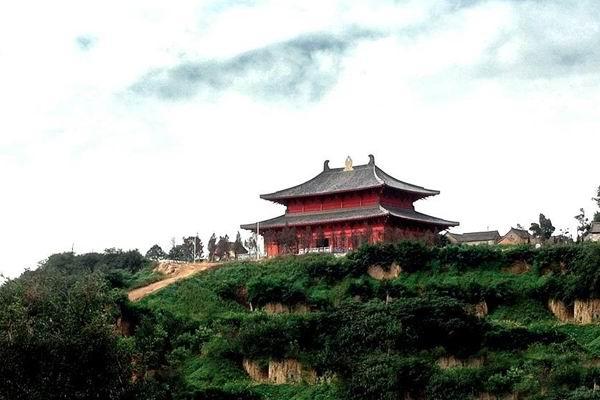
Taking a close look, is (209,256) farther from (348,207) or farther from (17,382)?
(17,382)

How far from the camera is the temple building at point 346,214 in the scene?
46625mm

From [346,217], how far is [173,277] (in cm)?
1002

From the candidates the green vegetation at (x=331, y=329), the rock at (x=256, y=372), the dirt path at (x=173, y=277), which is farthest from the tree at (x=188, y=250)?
the rock at (x=256, y=372)

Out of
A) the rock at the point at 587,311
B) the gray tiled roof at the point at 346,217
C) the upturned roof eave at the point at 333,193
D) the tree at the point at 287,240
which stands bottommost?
the rock at the point at 587,311

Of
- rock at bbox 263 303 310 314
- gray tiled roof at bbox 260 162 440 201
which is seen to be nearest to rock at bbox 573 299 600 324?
rock at bbox 263 303 310 314

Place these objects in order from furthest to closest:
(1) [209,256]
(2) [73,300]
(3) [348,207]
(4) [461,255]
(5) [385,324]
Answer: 1. (1) [209,256]
2. (3) [348,207]
3. (4) [461,255]
4. (5) [385,324]
5. (2) [73,300]

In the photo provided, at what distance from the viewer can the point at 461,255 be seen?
37781 mm

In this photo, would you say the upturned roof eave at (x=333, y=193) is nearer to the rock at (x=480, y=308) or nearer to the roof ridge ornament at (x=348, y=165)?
the roof ridge ornament at (x=348, y=165)

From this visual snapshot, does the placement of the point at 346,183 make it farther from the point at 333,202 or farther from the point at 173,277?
the point at 173,277

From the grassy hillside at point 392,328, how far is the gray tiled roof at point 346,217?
6.60 m

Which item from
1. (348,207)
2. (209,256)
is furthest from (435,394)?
(209,256)

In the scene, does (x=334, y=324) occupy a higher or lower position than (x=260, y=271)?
lower

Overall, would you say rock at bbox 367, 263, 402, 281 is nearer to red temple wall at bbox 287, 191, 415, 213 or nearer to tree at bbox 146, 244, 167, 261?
red temple wall at bbox 287, 191, 415, 213

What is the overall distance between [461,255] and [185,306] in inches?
504
